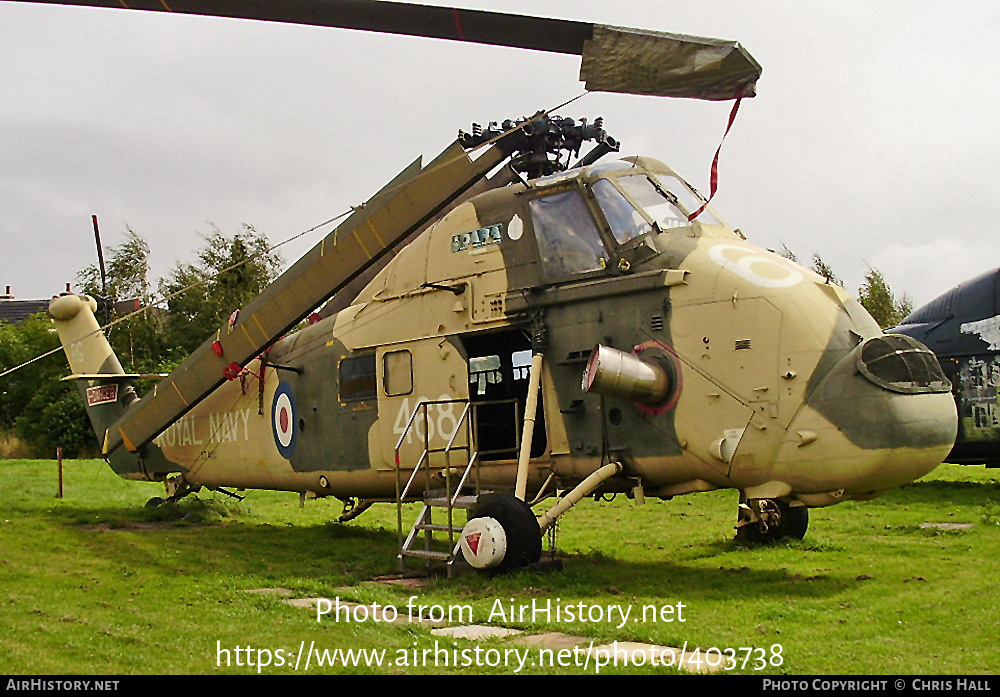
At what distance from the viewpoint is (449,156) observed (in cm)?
1120

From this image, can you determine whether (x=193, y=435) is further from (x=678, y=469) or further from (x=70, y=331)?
(x=678, y=469)

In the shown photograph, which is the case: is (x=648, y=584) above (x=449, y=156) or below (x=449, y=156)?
below

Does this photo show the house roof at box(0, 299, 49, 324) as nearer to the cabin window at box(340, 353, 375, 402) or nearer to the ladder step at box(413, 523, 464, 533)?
the cabin window at box(340, 353, 375, 402)

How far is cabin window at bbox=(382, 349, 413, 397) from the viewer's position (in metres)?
11.7

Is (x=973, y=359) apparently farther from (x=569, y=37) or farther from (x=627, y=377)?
(x=569, y=37)

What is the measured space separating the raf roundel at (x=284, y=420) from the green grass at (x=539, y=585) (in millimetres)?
1286

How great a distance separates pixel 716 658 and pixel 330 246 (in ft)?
24.3

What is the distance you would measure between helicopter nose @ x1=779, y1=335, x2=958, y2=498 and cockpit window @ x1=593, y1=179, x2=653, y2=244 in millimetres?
2468

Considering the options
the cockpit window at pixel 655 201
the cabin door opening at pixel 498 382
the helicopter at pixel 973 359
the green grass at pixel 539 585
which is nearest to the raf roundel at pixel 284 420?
the green grass at pixel 539 585

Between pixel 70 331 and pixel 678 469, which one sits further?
pixel 70 331

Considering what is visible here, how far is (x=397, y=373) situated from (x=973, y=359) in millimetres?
11071

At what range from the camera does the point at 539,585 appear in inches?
355

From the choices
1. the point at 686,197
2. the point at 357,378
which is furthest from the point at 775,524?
the point at 357,378

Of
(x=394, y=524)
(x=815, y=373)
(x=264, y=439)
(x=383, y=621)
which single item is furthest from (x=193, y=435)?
(x=815, y=373)
